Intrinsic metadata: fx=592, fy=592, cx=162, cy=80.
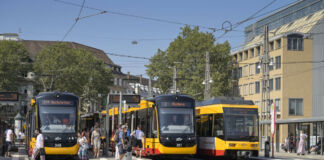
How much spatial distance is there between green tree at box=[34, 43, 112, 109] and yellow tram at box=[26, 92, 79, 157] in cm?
5104

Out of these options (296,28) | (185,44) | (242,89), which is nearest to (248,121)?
(185,44)

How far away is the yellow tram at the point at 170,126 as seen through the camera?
25.2 m

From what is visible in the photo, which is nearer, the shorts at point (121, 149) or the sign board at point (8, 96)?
the shorts at point (121, 149)

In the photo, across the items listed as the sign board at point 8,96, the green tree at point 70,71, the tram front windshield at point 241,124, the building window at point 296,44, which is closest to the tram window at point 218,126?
the tram front windshield at point 241,124

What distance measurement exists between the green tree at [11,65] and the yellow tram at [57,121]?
5231 centimetres

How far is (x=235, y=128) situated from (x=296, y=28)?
170 ft

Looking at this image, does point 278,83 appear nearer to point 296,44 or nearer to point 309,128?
point 296,44

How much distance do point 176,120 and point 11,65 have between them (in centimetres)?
5603

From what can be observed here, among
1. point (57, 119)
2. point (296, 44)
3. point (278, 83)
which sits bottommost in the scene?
point (57, 119)

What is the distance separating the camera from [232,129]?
85.0ft

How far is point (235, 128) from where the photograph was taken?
26.0 m

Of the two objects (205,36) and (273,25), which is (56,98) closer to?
(205,36)

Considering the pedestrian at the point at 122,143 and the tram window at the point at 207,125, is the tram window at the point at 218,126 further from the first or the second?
the pedestrian at the point at 122,143

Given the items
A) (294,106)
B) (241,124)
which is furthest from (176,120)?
(294,106)
